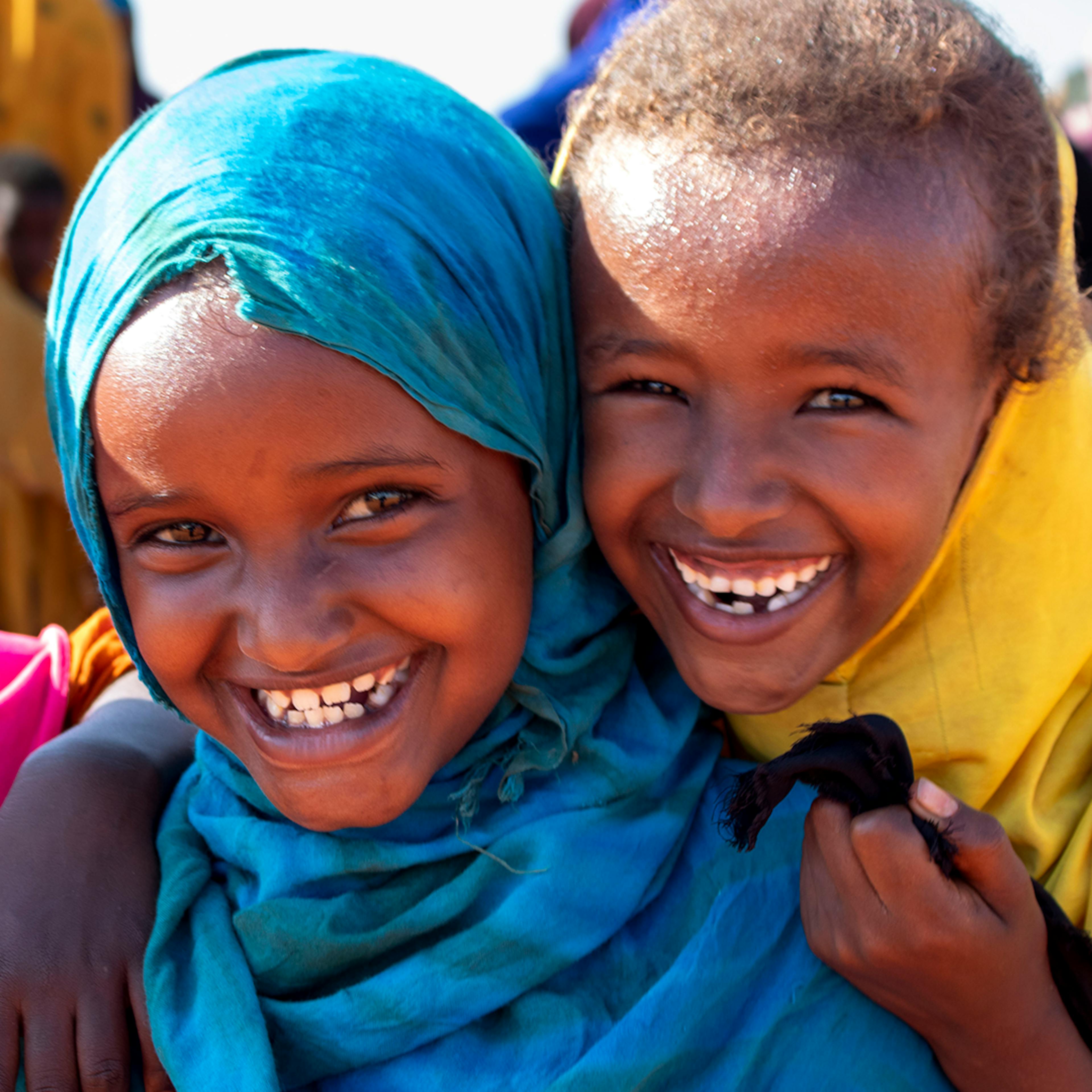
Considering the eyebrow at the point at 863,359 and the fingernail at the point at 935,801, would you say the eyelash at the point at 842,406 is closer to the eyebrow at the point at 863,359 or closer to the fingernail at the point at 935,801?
the eyebrow at the point at 863,359

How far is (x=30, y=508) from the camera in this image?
5.92 m

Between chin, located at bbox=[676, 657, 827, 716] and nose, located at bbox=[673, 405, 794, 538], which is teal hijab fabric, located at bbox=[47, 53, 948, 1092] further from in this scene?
nose, located at bbox=[673, 405, 794, 538]

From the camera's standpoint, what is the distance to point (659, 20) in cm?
179

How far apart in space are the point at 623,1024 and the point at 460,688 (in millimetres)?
477

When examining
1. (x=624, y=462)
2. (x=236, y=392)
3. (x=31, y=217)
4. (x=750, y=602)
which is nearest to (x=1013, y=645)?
(x=750, y=602)

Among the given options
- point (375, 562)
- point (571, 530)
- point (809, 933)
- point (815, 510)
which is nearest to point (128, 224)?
point (375, 562)

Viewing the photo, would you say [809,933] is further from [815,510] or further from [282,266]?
[282,266]

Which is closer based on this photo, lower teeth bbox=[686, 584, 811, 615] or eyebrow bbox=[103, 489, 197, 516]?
eyebrow bbox=[103, 489, 197, 516]

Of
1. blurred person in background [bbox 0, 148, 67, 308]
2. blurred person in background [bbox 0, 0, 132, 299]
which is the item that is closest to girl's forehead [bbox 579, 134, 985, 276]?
blurred person in background [bbox 0, 148, 67, 308]

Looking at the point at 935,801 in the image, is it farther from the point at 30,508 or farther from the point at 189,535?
the point at 30,508

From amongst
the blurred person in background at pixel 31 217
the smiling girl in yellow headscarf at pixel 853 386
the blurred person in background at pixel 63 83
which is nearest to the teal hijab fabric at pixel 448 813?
the smiling girl in yellow headscarf at pixel 853 386

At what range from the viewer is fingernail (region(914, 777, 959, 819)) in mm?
1427

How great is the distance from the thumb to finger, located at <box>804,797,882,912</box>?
0.09 m

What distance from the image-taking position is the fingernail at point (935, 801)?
1427mm
